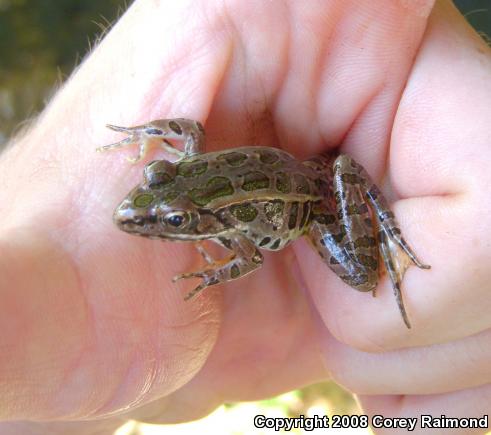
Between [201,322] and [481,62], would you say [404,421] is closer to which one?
[201,322]

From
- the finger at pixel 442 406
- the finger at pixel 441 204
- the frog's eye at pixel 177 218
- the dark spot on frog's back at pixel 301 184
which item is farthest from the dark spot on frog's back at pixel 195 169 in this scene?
the finger at pixel 442 406

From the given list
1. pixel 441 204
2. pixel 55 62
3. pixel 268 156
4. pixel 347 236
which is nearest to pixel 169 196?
pixel 268 156

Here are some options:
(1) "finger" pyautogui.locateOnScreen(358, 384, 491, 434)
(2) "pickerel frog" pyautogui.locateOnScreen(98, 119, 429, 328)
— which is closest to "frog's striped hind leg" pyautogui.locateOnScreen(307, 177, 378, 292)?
(2) "pickerel frog" pyautogui.locateOnScreen(98, 119, 429, 328)

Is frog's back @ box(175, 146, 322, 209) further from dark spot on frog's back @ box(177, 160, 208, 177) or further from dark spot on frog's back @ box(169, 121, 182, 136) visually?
dark spot on frog's back @ box(169, 121, 182, 136)

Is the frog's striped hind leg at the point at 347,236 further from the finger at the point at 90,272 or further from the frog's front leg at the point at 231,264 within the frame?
the finger at the point at 90,272

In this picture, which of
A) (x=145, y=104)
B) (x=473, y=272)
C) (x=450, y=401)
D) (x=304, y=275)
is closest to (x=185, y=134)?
(x=145, y=104)

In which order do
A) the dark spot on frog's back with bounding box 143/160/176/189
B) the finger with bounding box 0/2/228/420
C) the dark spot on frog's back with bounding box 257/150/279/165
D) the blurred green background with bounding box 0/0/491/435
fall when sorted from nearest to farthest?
the finger with bounding box 0/2/228/420 → the dark spot on frog's back with bounding box 143/160/176/189 → the dark spot on frog's back with bounding box 257/150/279/165 → the blurred green background with bounding box 0/0/491/435
